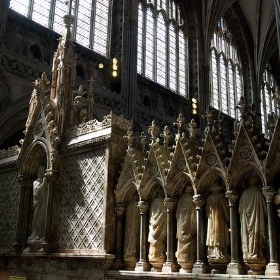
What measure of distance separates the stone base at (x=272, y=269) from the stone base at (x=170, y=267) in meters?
1.81

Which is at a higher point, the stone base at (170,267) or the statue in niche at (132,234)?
the statue in niche at (132,234)

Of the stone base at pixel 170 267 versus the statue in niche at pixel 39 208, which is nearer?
the stone base at pixel 170 267

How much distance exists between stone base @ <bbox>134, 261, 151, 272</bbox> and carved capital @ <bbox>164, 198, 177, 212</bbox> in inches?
42.8

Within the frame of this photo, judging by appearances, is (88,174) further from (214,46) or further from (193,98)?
(214,46)

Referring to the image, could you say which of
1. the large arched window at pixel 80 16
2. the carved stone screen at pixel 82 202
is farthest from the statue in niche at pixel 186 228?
the large arched window at pixel 80 16

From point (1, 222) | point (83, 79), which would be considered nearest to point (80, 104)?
point (1, 222)

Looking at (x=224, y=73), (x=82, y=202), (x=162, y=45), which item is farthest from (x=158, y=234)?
(x=224, y=73)

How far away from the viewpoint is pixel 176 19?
26047 millimetres

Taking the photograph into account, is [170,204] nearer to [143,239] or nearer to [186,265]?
[143,239]

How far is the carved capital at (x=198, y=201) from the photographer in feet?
24.9

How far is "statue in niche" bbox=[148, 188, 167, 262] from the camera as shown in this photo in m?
8.11

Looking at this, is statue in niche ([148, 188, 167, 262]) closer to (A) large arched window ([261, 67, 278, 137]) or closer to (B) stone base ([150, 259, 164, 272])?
(B) stone base ([150, 259, 164, 272])

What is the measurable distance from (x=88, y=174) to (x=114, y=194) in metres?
0.80

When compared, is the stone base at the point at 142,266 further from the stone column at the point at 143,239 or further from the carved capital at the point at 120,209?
the carved capital at the point at 120,209
